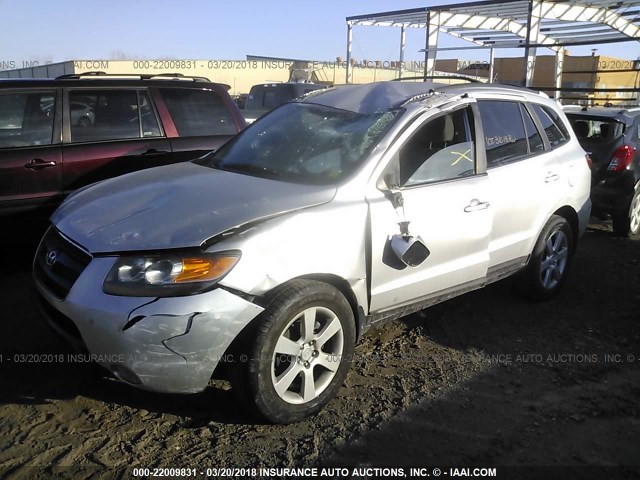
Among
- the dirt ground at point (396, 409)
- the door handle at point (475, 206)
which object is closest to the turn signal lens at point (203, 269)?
the dirt ground at point (396, 409)

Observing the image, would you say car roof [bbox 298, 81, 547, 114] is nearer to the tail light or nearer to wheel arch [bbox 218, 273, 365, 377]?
wheel arch [bbox 218, 273, 365, 377]

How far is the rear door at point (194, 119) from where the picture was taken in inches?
222

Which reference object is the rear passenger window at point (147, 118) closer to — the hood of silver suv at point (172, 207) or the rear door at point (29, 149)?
the rear door at point (29, 149)

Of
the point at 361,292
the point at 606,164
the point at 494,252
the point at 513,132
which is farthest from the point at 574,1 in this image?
the point at 361,292

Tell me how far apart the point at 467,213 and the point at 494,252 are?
51 cm

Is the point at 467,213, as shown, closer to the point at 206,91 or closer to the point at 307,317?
the point at 307,317

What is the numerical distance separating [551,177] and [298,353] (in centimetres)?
271

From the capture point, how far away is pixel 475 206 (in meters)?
3.76

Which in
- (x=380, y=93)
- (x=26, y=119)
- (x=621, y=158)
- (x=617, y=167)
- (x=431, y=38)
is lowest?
(x=617, y=167)

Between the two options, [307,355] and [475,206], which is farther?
[475,206]

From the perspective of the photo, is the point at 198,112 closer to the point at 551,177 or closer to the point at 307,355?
the point at 551,177

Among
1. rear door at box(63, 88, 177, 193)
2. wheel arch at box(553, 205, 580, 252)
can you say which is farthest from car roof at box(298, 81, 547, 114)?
rear door at box(63, 88, 177, 193)

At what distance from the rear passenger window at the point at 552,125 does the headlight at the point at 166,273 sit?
125 inches

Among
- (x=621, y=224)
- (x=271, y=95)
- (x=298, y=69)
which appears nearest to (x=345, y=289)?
(x=621, y=224)
